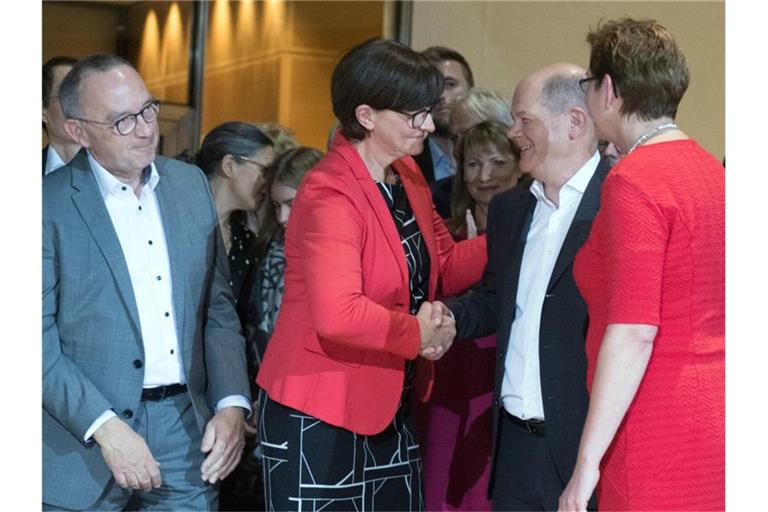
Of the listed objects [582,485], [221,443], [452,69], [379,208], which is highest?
[452,69]

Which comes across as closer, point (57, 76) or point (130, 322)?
point (130, 322)

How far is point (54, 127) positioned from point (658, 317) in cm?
286

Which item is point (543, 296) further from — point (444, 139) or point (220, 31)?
point (220, 31)

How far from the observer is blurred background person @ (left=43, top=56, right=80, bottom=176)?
4.52 metres

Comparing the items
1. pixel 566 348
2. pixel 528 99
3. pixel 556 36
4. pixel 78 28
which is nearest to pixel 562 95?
pixel 528 99

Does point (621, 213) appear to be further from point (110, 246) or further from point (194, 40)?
point (194, 40)

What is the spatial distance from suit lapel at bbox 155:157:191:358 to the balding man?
816mm

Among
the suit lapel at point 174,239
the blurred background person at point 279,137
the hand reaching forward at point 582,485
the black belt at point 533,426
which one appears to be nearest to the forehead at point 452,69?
the blurred background person at point 279,137

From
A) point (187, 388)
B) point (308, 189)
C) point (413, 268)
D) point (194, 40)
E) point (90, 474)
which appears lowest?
point (90, 474)

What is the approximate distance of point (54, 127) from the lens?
454cm

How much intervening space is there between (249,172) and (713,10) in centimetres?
272

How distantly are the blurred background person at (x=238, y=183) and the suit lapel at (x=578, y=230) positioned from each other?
1599 millimetres

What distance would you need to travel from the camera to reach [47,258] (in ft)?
9.58
